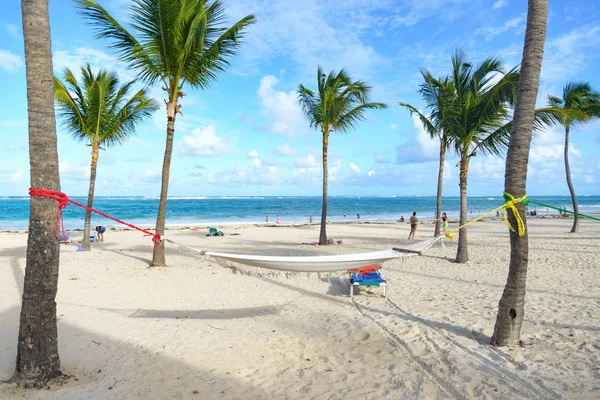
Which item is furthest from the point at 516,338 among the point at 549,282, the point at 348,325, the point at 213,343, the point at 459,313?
the point at 549,282

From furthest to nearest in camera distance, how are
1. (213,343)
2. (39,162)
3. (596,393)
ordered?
(213,343) < (39,162) < (596,393)

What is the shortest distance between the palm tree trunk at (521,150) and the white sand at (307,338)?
1.27 feet

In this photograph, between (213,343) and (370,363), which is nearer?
(370,363)

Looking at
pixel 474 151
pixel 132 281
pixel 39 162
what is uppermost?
pixel 474 151

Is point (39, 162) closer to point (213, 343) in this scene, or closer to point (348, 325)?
point (213, 343)

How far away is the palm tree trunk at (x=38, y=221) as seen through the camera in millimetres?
3299

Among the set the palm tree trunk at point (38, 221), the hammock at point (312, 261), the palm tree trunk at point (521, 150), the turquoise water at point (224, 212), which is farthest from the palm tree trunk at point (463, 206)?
the turquoise water at point (224, 212)

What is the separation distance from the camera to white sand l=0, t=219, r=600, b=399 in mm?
3385

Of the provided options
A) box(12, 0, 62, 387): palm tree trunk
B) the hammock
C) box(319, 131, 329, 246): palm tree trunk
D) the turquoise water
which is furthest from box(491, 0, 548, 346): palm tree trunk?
the turquoise water

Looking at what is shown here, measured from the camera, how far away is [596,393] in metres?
3.10

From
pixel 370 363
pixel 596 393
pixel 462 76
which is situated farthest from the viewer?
pixel 462 76

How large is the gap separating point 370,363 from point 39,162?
11.7 feet

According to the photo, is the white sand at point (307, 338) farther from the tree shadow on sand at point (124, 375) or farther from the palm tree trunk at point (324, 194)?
the palm tree trunk at point (324, 194)

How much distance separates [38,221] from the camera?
3.30 m
